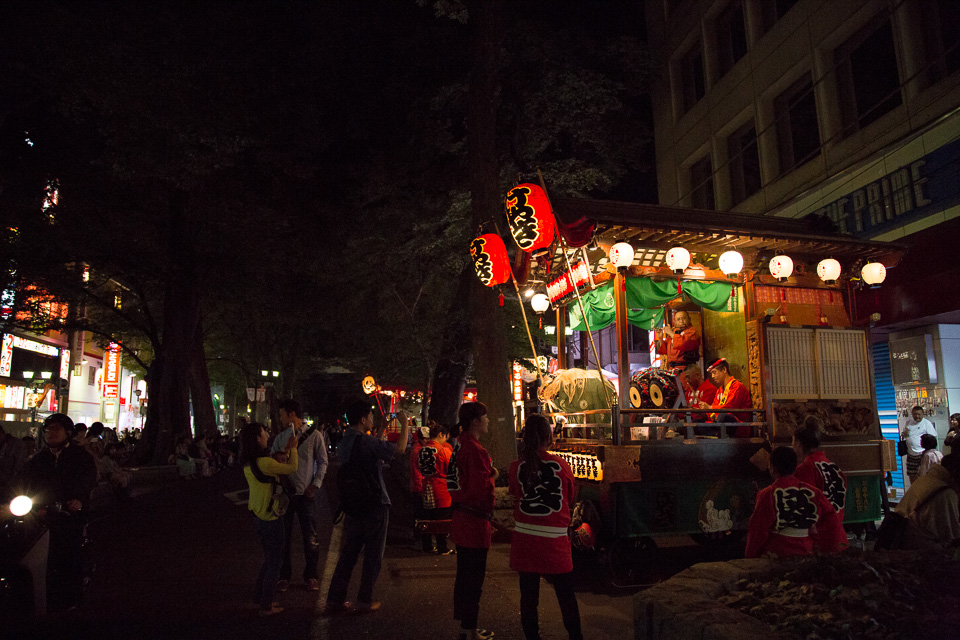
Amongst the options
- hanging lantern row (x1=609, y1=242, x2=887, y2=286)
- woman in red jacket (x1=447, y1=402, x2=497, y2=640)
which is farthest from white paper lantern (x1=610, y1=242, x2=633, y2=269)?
woman in red jacket (x1=447, y1=402, x2=497, y2=640)

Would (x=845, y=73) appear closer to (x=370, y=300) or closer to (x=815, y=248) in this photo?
(x=815, y=248)

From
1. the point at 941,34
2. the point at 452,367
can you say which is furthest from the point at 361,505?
the point at 452,367

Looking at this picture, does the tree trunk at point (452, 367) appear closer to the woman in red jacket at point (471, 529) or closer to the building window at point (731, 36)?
the building window at point (731, 36)

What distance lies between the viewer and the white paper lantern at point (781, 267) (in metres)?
9.14

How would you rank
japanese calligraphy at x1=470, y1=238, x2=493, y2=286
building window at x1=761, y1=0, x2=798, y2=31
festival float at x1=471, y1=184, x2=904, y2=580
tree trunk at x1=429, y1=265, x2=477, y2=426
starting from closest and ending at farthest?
festival float at x1=471, y1=184, x2=904, y2=580 < japanese calligraphy at x1=470, y1=238, x2=493, y2=286 < building window at x1=761, y1=0, x2=798, y2=31 < tree trunk at x1=429, y1=265, x2=477, y2=426

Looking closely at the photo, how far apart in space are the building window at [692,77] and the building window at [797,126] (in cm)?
400

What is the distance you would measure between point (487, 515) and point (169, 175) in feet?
50.6

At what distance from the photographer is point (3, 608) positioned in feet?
16.5

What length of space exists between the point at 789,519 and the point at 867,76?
13.3 m

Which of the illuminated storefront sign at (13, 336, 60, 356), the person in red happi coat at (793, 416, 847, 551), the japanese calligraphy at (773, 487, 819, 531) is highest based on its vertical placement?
the illuminated storefront sign at (13, 336, 60, 356)

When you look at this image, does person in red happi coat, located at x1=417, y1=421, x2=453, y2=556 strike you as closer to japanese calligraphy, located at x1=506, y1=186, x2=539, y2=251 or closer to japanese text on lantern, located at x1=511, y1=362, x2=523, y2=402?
japanese calligraphy, located at x1=506, y1=186, x2=539, y2=251

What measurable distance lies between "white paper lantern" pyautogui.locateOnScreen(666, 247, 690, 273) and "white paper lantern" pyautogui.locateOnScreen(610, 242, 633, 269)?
0.66m

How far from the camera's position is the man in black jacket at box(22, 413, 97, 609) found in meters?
6.29

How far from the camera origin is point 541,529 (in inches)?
183
